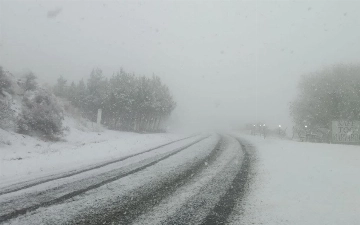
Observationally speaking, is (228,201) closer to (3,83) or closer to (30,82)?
(3,83)

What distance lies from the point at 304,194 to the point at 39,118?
18.7 metres

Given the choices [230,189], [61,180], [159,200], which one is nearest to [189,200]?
[159,200]

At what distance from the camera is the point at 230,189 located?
5.48 m

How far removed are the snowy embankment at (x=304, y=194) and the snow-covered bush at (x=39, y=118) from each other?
16594mm

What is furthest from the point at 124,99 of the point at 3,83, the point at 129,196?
the point at 129,196

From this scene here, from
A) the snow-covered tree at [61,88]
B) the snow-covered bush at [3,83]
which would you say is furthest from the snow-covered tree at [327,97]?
the snow-covered tree at [61,88]

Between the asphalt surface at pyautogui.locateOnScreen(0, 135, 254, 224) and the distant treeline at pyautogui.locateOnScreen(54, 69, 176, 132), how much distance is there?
130 ft

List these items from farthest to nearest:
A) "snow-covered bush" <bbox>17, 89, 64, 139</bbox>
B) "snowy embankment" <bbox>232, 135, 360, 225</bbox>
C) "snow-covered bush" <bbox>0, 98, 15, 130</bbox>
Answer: "snow-covered bush" <bbox>17, 89, 64, 139</bbox>, "snow-covered bush" <bbox>0, 98, 15, 130</bbox>, "snowy embankment" <bbox>232, 135, 360, 225</bbox>

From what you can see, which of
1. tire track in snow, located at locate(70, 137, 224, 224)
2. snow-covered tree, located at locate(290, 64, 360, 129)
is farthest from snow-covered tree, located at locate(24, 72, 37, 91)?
snow-covered tree, located at locate(290, 64, 360, 129)

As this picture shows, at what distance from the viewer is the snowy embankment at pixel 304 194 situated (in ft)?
13.1

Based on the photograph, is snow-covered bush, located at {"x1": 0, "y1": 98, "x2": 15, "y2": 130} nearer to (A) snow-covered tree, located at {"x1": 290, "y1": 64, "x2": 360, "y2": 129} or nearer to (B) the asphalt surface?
(B) the asphalt surface

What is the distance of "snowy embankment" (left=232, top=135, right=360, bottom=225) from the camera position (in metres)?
3.99

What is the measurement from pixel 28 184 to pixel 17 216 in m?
2.28

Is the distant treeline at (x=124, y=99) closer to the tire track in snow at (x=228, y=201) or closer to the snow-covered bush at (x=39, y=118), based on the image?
the snow-covered bush at (x=39, y=118)
